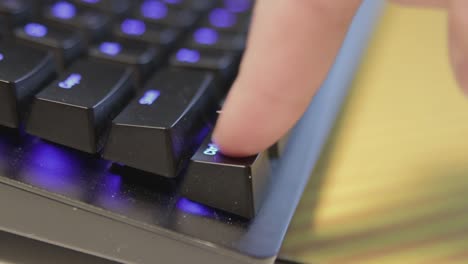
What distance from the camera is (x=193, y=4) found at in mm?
418

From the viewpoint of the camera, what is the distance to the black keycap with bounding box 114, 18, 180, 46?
359 millimetres

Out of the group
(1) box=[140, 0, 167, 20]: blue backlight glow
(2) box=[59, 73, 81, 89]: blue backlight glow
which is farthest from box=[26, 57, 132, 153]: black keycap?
(1) box=[140, 0, 167, 20]: blue backlight glow

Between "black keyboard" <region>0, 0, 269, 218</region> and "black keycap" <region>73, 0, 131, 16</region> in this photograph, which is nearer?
"black keyboard" <region>0, 0, 269, 218</region>

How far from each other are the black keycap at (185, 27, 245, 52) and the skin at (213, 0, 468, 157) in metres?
0.09

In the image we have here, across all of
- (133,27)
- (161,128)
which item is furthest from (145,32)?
(161,128)

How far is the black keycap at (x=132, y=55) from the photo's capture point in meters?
0.33

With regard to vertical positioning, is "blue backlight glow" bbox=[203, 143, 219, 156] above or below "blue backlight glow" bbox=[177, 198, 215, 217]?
above

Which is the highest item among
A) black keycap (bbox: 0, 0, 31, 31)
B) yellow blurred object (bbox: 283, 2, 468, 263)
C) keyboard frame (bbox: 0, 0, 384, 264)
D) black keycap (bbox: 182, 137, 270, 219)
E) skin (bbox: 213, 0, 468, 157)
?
skin (bbox: 213, 0, 468, 157)

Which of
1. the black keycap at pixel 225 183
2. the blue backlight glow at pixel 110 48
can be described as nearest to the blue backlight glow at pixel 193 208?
the black keycap at pixel 225 183

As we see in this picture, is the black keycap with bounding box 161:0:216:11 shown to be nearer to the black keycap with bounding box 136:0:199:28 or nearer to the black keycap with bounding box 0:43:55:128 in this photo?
the black keycap with bounding box 136:0:199:28

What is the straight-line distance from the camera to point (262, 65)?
10.8 inches

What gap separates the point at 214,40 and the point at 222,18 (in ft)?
0.14

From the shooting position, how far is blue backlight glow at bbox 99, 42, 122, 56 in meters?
0.34

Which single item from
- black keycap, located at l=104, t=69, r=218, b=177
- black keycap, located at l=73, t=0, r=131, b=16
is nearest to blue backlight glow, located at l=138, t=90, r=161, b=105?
black keycap, located at l=104, t=69, r=218, b=177
